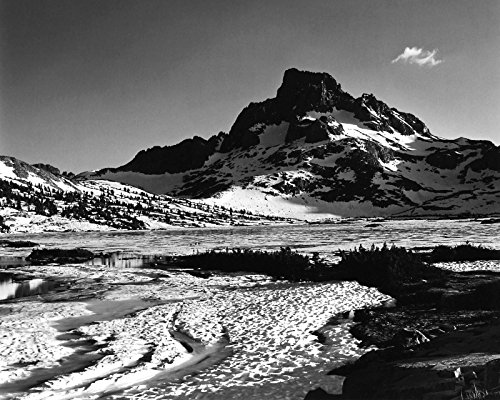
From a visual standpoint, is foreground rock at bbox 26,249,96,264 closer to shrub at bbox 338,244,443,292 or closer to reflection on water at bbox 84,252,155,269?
reflection on water at bbox 84,252,155,269

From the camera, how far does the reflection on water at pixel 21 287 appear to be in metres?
24.2

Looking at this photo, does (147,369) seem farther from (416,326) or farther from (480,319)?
(480,319)

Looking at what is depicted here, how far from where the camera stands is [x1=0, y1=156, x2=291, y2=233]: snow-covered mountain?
341 ft

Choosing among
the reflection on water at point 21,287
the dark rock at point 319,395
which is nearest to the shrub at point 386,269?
the dark rock at point 319,395

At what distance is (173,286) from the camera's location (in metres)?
25.5

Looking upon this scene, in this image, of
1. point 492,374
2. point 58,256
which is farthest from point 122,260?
point 492,374

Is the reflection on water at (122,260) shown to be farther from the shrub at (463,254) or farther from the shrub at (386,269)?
the shrub at (463,254)

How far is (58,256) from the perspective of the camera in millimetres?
44656

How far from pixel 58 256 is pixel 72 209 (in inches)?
3107

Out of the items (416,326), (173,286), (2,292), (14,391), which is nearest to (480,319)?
(416,326)

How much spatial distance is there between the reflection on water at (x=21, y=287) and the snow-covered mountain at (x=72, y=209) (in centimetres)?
7191

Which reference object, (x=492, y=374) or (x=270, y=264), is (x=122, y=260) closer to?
(x=270, y=264)

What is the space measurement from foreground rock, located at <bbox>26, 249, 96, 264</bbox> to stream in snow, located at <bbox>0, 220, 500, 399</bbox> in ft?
55.6

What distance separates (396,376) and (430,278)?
17.4 m
